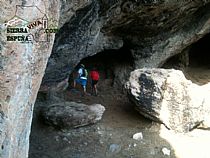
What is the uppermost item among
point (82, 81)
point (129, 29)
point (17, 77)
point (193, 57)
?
point (129, 29)

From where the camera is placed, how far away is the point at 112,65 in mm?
12641

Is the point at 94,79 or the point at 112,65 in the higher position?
the point at 112,65

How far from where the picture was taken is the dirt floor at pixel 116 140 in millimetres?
8523

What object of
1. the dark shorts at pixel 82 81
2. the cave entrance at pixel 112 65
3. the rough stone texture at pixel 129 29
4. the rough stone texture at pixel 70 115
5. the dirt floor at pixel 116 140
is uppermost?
the rough stone texture at pixel 129 29

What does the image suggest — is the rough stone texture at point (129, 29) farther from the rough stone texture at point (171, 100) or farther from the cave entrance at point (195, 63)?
the rough stone texture at point (171, 100)

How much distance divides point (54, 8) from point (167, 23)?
637cm

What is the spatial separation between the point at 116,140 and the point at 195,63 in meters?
6.52

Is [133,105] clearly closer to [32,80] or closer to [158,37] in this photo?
[158,37]

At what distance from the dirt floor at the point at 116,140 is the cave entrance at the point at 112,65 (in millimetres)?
2176

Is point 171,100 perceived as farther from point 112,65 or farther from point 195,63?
point 195,63

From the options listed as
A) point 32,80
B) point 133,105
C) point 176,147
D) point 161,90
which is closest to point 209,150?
point 176,147

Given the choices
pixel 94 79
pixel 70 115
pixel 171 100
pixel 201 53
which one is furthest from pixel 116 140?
pixel 201 53

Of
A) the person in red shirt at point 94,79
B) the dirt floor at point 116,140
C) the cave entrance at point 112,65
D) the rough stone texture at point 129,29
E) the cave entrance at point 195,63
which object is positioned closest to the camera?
the dirt floor at point 116,140

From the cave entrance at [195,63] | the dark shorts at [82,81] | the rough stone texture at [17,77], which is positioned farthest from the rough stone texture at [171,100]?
the rough stone texture at [17,77]
